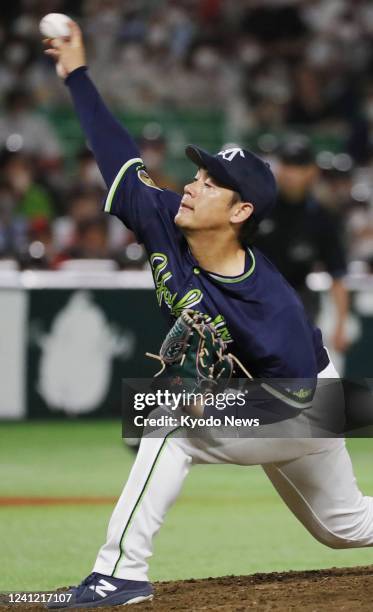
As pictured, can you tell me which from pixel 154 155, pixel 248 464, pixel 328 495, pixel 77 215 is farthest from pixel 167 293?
pixel 154 155

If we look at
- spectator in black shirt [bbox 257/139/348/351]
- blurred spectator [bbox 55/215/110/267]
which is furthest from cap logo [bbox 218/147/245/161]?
blurred spectator [bbox 55/215/110/267]

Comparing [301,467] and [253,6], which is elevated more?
[253,6]

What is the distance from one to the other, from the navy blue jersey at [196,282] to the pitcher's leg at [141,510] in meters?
0.47

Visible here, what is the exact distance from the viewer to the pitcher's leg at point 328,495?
4.54 meters

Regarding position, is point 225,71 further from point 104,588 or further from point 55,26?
point 104,588

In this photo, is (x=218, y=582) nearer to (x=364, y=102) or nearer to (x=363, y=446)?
(x=363, y=446)

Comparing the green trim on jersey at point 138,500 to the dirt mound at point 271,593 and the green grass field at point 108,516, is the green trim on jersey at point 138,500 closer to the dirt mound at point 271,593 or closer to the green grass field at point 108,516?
the dirt mound at point 271,593

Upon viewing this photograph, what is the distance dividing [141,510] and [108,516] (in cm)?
307

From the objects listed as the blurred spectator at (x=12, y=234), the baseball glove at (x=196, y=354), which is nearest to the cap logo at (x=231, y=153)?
the baseball glove at (x=196, y=354)

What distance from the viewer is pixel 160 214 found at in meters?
4.61

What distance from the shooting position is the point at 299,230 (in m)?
8.79

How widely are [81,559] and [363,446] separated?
4874 millimetres

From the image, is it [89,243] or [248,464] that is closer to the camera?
[248,464]

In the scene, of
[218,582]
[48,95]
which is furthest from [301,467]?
[48,95]
